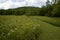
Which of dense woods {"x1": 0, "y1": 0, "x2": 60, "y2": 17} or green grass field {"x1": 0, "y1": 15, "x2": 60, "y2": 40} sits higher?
green grass field {"x1": 0, "y1": 15, "x2": 60, "y2": 40}

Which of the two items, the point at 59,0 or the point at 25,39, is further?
the point at 59,0

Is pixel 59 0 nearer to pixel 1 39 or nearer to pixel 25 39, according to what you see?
pixel 25 39

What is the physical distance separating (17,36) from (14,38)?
0.47 m

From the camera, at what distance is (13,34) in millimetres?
9102

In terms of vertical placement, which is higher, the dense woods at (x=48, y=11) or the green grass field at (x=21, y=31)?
the green grass field at (x=21, y=31)

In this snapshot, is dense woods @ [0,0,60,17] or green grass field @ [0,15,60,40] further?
dense woods @ [0,0,60,17]

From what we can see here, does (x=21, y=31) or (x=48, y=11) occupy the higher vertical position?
(x=21, y=31)

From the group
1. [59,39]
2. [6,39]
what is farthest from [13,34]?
[59,39]

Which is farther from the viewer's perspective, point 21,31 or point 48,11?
point 48,11

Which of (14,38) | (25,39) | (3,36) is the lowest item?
(25,39)

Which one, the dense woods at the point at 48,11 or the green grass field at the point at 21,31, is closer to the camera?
the green grass field at the point at 21,31

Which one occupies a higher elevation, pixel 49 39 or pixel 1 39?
pixel 1 39

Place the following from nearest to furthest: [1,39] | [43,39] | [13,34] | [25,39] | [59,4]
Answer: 1. [1,39]
2. [13,34]
3. [25,39]
4. [43,39]
5. [59,4]

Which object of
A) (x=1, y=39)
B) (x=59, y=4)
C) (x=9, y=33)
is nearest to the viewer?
(x=1, y=39)
